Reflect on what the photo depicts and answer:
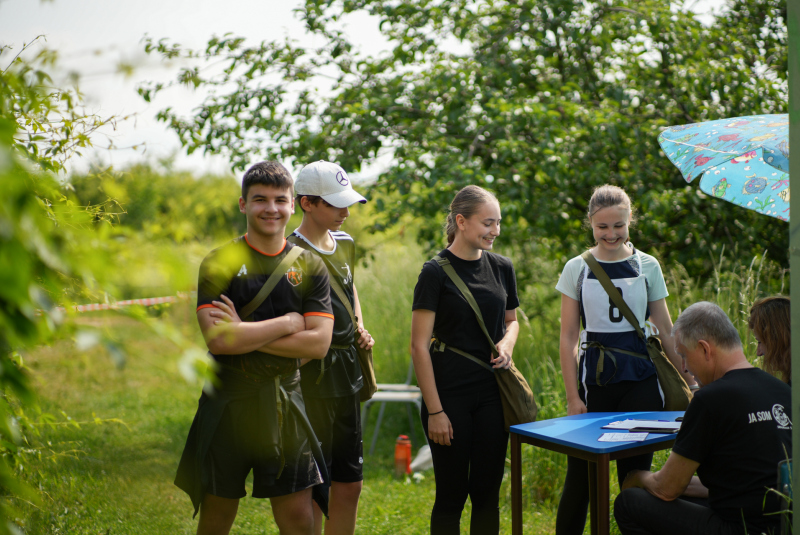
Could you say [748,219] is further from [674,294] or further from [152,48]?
[152,48]

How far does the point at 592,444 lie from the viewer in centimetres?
273

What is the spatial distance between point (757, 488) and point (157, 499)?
154 inches

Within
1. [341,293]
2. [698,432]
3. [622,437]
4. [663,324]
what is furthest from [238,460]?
[663,324]

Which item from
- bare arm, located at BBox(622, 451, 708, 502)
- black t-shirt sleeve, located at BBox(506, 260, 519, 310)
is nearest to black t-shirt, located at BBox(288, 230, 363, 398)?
black t-shirt sleeve, located at BBox(506, 260, 519, 310)

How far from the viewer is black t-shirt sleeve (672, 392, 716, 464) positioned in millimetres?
2420

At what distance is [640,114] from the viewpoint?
671 centimetres

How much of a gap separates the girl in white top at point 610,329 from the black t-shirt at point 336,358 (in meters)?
1.15

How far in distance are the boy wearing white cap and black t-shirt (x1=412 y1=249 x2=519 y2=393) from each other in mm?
389

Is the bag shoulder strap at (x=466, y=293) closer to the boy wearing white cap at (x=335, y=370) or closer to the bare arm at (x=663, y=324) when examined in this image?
the boy wearing white cap at (x=335, y=370)

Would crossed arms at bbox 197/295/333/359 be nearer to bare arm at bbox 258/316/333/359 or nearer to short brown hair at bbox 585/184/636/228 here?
bare arm at bbox 258/316/333/359

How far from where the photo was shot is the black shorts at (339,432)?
3045 mm

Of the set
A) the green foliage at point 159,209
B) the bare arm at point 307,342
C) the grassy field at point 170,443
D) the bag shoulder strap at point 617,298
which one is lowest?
the grassy field at point 170,443

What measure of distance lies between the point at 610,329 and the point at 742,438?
39.0 inches

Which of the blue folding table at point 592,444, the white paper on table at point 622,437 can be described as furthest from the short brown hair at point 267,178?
the white paper on table at point 622,437
